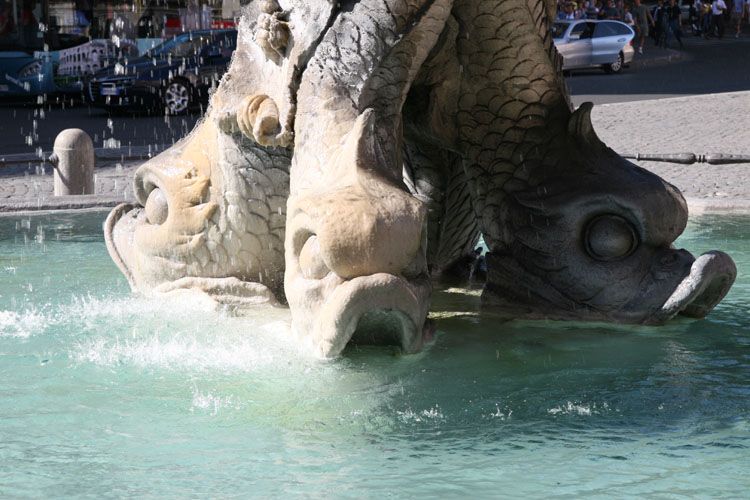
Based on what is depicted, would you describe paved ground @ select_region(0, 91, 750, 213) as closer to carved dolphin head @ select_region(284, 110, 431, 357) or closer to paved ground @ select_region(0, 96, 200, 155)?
paved ground @ select_region(0, 96, 200, 155)

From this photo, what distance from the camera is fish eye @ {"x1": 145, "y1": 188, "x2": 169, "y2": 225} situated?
4816mm

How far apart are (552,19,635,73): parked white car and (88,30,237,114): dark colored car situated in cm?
856

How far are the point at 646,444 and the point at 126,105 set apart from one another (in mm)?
16560

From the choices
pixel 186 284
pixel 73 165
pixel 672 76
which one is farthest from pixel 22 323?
pixel 672 76

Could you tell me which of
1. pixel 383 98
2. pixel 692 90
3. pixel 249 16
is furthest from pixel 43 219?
pixel 692 90

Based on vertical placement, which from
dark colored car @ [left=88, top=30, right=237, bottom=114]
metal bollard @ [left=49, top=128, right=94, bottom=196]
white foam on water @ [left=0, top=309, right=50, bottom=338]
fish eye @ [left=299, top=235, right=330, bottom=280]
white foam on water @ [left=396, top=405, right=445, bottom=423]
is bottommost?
dark colored car @ [left=88, top=30, right=237, bottom=114]

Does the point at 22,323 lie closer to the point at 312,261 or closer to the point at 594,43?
the point at 312,261

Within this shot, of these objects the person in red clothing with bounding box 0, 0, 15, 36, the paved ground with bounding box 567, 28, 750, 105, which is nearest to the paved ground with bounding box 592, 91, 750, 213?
the paved ground with bounding box 567, 28, 750, 105

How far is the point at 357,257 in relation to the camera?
342 centimetres

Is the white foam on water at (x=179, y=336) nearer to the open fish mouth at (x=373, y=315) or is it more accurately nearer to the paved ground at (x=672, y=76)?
the open fish mouth at (x=373, y=315)

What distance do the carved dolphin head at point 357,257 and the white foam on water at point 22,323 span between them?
1.27 metres

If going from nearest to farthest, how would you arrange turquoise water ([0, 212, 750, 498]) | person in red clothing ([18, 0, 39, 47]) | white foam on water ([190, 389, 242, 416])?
turquoise water ([0, 212, 750, 498]) < white foam on water ([190, 389, 242, 416]) < person in red clothing ([18, 0, 39, 47])

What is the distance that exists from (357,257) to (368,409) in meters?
0.42

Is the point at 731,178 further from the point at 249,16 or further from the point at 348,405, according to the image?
the point at 348,405
